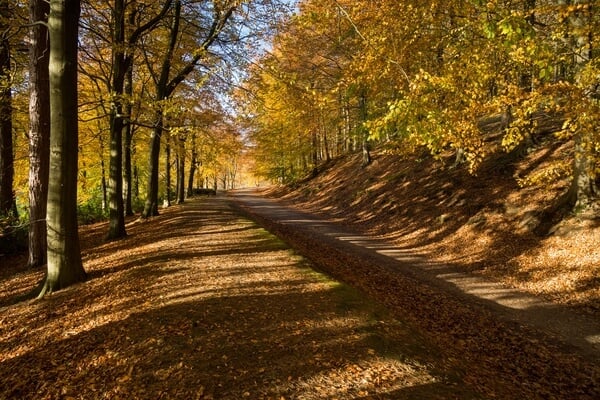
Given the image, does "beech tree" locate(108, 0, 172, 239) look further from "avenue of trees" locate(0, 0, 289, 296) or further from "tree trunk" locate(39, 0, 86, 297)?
"tree trunk" locate(39, 0, 86, 297)

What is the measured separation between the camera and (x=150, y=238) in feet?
39.5

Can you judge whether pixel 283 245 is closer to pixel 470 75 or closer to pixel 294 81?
pixel 294 81

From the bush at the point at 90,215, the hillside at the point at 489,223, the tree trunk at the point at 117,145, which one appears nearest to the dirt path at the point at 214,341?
the tree trunk at the point at 117,145

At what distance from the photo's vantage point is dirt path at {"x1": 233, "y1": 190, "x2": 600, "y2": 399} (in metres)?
5.09

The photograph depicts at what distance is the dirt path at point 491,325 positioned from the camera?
5.09 m

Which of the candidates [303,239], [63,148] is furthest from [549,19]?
[63,148]

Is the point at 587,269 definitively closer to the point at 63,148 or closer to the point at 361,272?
the point at 361,272

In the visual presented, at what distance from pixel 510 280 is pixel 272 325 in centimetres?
701

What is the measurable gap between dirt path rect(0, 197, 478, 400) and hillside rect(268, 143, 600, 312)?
17.2 ft

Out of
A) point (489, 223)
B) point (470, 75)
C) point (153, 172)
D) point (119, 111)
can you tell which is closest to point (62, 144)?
point (119, 111)

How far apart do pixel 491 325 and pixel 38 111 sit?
11053mm

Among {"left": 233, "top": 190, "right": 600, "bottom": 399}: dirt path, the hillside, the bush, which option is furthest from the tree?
the hillside

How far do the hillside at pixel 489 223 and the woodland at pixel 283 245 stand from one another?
0.07 meters

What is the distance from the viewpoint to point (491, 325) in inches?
276
